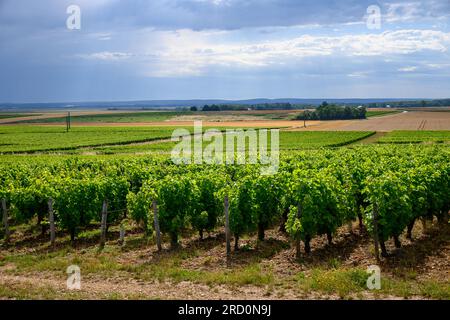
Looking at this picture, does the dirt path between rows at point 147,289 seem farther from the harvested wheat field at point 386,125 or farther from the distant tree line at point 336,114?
the distant tree line at point 336,114

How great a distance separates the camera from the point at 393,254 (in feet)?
49.2

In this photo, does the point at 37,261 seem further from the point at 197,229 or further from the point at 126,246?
the point at 197,229

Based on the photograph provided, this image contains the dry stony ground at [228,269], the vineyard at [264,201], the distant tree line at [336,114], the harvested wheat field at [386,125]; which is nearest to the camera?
the dry stony ground at [228,269]

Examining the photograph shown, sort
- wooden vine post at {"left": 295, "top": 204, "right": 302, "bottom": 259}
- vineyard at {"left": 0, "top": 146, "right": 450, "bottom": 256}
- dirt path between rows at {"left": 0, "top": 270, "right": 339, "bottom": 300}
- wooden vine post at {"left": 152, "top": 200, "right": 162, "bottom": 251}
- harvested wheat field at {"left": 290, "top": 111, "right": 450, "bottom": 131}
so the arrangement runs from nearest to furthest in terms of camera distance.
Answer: dirt path between rows at {"left": 0, "top": 270, "right": 339, "bottom": 300} < wooden vine post at {"left": 295, "top": 204, "right": 302, "bottom": 259} < vineyard at {"left": 0, "top": 146, "right": 450, "bottom": 256} < wooden vine post at {"left": 152, "top": 200, "right": 162, "bottom": 251} < harvested wheat field at {"left": 290, "top": 111, "right": 450, "bottom": 131}

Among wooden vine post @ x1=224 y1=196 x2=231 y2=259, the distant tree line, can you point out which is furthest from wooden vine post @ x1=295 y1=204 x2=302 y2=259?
the distant tree line

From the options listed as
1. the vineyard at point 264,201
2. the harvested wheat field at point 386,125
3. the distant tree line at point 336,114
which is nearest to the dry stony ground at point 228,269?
the vineyard at point 264,201

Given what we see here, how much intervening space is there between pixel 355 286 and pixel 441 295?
2101mm

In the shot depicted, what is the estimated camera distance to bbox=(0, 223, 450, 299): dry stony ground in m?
12.2

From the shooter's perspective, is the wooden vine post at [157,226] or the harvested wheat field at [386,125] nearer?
the wooden vine post at [157,226]

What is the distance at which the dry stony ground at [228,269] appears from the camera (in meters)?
12.2

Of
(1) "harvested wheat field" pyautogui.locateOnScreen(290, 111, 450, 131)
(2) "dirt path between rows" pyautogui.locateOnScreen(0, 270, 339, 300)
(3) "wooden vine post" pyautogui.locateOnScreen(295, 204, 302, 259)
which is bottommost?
(2) "dirt path between rows" pyautogui.locateOnScreen(0, 270, 339, 300)

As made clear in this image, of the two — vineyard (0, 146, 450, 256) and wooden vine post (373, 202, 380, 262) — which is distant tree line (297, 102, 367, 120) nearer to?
vineyard (0, 146, 450, 256)
